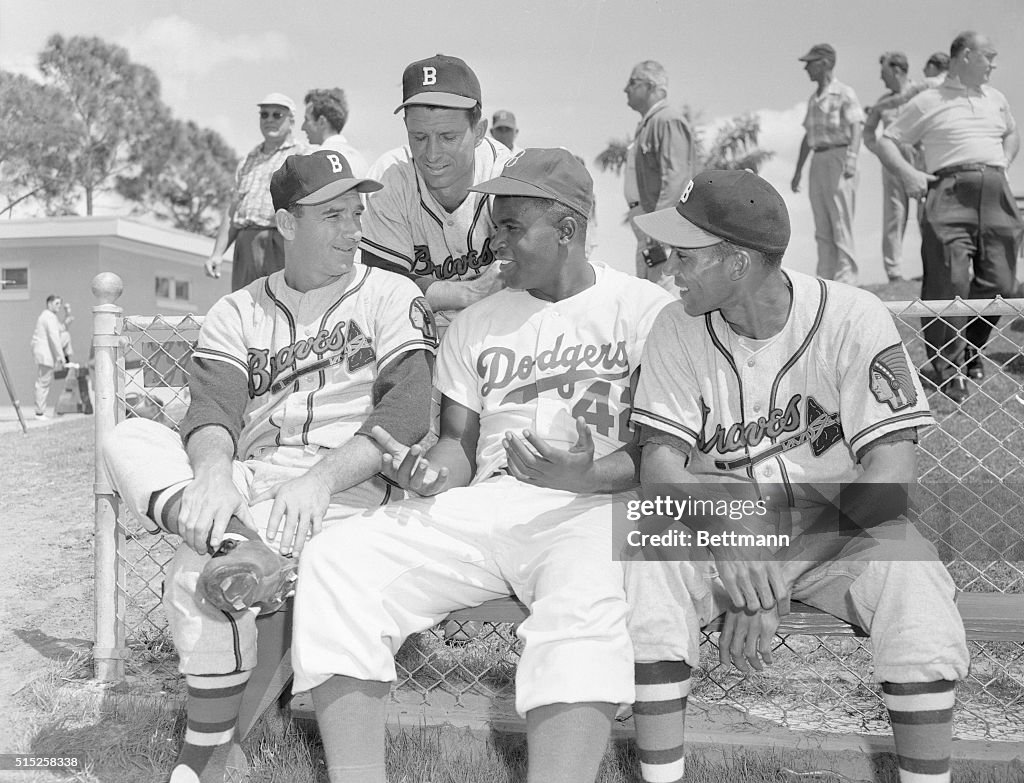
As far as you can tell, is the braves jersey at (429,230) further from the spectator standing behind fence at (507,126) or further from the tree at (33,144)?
the tree at (33,144)

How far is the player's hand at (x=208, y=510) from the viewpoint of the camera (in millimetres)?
2557

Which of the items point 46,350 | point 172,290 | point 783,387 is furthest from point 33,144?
point 783,387

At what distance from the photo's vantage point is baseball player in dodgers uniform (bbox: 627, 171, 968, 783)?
228 cm

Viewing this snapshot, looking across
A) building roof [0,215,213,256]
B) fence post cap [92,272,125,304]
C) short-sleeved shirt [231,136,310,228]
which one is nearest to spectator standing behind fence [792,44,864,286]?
short-sleeved shirt [231,136,310,228]

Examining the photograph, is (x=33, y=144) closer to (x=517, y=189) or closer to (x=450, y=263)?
(x=450, y=263)

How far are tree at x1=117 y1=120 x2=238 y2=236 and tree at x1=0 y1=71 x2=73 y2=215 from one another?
9.51 ft

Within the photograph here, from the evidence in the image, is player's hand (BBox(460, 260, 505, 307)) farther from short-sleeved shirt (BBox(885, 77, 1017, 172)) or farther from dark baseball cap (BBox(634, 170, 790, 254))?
short-sleeved shirt (BBox(885, 77, 1017, 172))

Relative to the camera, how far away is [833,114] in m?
8.12

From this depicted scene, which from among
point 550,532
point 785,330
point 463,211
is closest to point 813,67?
point 463,211

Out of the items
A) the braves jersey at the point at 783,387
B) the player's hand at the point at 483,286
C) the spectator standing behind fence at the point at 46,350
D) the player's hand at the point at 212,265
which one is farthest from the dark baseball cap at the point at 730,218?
the spectator standing behind fence at the point at 46,350

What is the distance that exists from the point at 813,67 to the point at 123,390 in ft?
22.1

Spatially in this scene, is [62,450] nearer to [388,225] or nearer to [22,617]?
[22,617]

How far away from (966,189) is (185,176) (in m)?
33.2

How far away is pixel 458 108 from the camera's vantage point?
3.50 m
